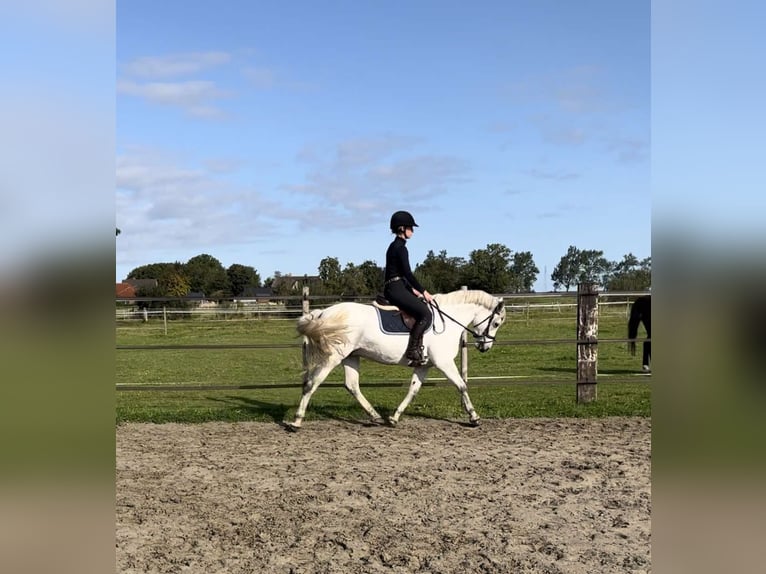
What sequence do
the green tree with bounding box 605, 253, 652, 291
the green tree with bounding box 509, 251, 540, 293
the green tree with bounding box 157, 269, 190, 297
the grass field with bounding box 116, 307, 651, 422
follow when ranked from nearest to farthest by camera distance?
the green tree with bounding box 605, 253, 652, 291 < the grass field with bounding box 116, 307, 651, 422 < the green tree with bounding box 509, 251, 540, 293 < the green tree with bounding box 157, 269, 190, 297

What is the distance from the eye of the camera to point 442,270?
41.3m

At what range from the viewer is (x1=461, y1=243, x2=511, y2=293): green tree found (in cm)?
4145

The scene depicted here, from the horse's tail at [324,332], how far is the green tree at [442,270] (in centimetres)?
2885

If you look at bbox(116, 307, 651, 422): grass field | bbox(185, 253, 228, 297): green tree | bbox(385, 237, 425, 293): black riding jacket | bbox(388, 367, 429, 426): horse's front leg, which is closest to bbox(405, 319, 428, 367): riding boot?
bbox(388, 367, 429, 426): horse's front leg

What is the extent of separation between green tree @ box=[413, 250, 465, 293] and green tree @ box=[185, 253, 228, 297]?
26729 mm

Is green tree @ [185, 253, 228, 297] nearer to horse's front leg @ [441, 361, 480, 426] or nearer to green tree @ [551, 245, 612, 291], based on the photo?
green tree @ [551, 245, 612, 291]

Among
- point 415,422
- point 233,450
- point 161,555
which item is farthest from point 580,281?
point 161,555

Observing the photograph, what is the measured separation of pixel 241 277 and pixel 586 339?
67.3m

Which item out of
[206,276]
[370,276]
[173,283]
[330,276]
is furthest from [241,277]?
[370,276]

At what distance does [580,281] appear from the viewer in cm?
760

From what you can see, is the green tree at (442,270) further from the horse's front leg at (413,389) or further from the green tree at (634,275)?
the horse's front leg at (413,389)

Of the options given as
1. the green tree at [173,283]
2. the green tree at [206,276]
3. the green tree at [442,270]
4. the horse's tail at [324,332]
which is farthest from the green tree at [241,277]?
the horse's tail at [324,332]

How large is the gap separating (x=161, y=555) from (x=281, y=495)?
1129 millimetres
